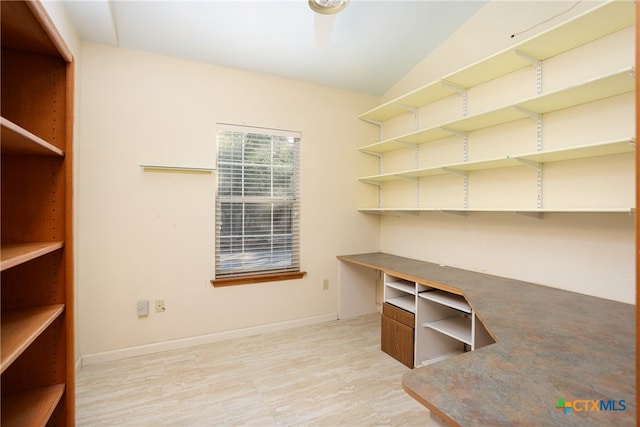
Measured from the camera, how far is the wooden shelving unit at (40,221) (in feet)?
3.93

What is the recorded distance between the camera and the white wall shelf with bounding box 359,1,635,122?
1614 millimetres

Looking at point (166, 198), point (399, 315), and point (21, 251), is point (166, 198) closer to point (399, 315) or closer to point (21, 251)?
point (21, 251)

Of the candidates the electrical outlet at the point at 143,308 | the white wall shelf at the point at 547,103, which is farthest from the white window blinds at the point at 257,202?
the white wall shelf at the point at 547,103

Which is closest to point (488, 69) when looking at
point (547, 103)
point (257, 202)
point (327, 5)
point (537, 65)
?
point (537, 65)

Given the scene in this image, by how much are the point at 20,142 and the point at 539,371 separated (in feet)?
6.12

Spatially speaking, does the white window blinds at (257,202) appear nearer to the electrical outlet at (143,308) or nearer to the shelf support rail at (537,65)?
the electrical outlet at (143,308)

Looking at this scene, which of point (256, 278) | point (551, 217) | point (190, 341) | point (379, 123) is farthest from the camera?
point (379, 123)

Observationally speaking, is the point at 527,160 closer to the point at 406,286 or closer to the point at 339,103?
the point at 406,286

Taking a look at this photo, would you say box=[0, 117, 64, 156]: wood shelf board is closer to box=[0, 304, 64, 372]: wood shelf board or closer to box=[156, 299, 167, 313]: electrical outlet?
box=[0, 304, 64, 372]: wood shelf board

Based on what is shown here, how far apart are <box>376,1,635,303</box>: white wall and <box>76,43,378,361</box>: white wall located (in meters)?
1.41

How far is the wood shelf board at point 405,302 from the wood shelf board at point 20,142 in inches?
96.0

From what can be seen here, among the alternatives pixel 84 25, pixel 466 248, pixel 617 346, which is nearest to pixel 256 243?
pixel 466 248

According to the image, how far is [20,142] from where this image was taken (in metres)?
1.04

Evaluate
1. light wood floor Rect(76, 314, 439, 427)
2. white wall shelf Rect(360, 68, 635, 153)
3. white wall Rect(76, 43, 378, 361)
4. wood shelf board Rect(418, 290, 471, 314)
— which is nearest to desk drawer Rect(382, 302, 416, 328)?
wood shelf board Rect(418, 290, 471, 314)
